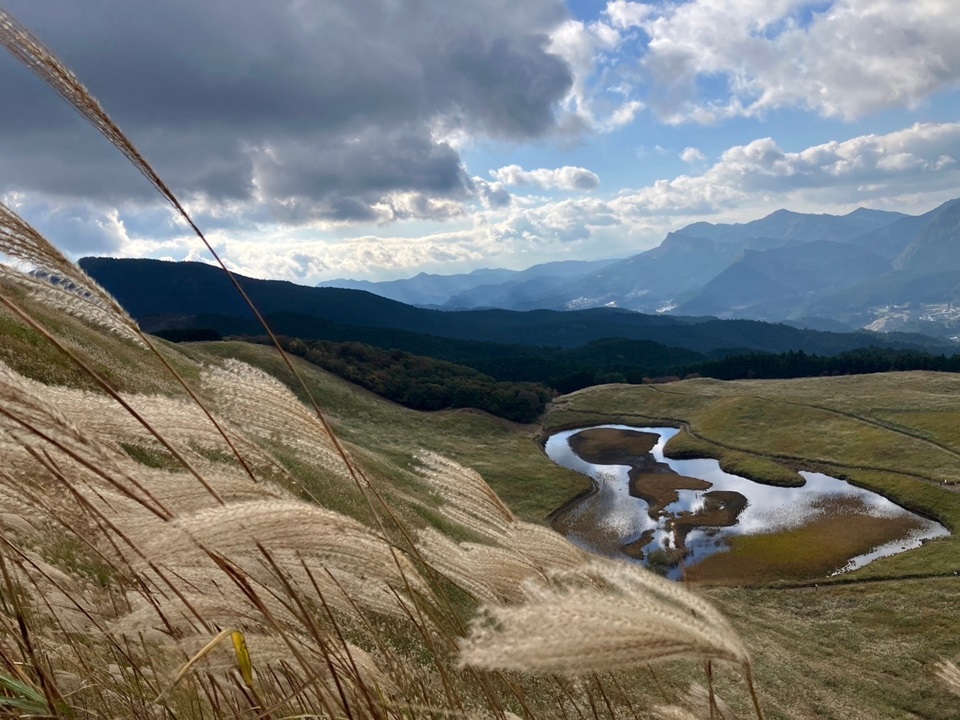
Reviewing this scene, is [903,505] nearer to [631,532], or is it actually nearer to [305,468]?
[631,532]

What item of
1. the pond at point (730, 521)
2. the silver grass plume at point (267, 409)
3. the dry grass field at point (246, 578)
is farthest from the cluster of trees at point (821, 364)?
the silver grass plume at point (267, 409)

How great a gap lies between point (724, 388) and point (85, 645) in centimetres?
10043

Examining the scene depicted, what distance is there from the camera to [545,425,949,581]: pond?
39.3 m

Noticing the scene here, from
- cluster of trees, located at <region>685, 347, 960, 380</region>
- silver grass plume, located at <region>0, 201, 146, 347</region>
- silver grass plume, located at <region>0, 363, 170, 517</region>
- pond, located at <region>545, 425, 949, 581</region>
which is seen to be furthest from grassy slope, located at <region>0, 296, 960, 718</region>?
cluster of trees, located at <region>685, 347, 960, 380</region>

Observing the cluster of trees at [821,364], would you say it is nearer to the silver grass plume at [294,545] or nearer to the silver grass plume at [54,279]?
the silver grass plume at [294,545]

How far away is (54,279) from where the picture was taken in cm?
191

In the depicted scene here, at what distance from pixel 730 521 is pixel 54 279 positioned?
51861mm

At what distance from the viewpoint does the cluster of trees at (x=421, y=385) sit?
84.1 metres

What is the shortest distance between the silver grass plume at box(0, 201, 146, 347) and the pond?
32910 millimetres

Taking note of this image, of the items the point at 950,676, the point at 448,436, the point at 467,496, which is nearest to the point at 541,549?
the point at 467,496

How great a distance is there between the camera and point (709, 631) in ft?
4.36

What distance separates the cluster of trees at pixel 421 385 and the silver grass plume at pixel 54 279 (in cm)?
8072

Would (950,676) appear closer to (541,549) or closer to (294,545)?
(541,549)

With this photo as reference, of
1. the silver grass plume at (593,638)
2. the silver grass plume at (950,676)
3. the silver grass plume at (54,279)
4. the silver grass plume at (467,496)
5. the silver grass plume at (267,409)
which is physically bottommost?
the silver grass plume at (950,676)
